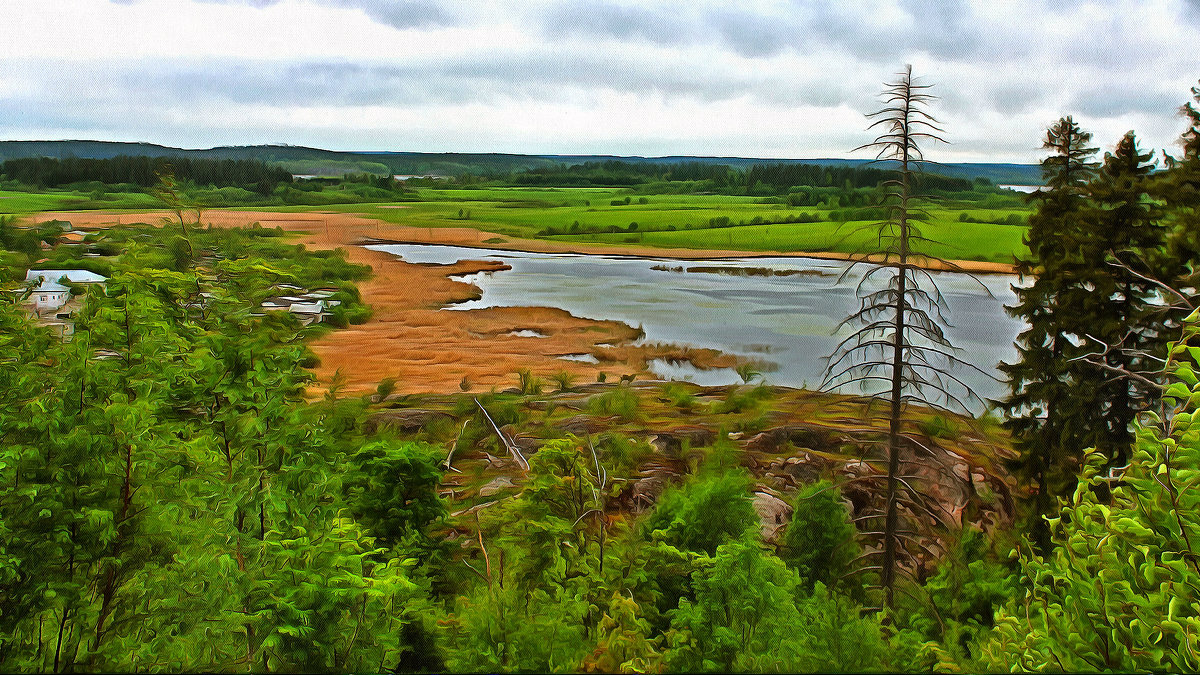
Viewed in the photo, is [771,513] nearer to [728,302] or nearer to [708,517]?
[708,517]

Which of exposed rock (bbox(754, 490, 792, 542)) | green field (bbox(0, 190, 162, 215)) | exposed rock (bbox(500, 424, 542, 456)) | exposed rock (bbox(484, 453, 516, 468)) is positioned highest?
green field (bbox(0, 190, 162, 215))

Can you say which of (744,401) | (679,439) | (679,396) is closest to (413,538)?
(679,439)

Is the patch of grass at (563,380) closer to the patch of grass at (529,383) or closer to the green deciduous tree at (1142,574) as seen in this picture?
the patch of grass at (529,383)

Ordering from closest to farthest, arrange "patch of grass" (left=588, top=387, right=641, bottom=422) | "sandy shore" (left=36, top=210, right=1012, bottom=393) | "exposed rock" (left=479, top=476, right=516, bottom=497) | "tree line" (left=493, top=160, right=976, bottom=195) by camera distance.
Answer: "exposed rock" (left=479, top=476, right=516, bottom=497) → "patch of grass" (left=588, top=387, right=641, bottom=422) → "sandy shore" (left=36, top=210, right=1012, bottom=393) → "tree line" (left=493, top=160, right=976, bottom=195)

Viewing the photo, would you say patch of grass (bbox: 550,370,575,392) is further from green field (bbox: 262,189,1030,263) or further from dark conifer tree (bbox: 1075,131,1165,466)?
dark conifer tree (bbox: 1075,131,1165,466)

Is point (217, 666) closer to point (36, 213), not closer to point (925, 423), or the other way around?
point (925, 423)

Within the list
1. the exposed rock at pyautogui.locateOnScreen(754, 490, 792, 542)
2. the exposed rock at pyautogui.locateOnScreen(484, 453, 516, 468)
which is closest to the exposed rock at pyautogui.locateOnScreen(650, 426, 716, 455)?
the exposed rock at pyautogui.locateOnScreen(754, 490, 792, 542)
